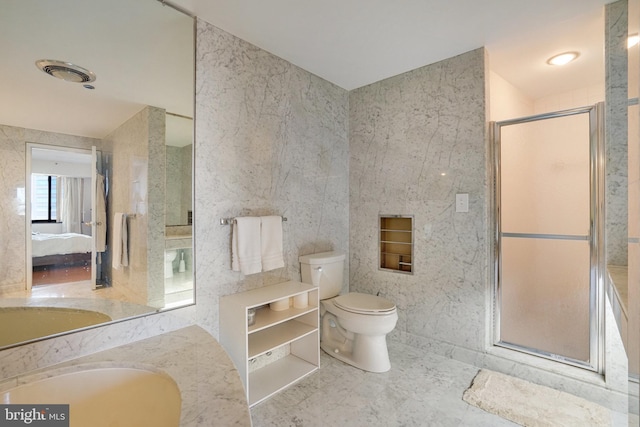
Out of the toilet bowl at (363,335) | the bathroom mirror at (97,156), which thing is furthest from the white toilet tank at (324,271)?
the bathroom mirror at (97,156)

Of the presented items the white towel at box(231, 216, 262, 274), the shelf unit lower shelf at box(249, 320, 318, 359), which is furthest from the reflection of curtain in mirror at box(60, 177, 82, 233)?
the shelf unit lower shelf at box(249, 320, 318, 359)

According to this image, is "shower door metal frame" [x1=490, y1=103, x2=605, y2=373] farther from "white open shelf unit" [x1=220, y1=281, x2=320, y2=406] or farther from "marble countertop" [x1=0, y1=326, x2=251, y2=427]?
"marble countertop" [x1=0, y1=326, x2=251, y2=427]

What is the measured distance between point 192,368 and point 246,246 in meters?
0.86

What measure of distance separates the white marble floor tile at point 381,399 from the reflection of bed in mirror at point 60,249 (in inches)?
49.8

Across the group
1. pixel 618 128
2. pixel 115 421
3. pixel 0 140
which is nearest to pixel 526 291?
pixel 618 128

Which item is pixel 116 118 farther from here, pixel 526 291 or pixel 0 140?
pixel 526 291

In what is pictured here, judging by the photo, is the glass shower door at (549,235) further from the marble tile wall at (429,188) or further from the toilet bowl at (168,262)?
the toilet bowl at (168,262)

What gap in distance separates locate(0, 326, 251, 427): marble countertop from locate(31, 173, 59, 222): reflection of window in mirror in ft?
2.11

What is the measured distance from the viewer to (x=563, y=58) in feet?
7.30

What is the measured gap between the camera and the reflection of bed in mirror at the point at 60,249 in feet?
4.11

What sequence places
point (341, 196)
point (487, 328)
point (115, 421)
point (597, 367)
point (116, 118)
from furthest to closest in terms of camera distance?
point (341, 196), point (487, 328), point (597, 367), point (116, 118), point (115, 421)

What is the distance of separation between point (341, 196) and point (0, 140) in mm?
2256

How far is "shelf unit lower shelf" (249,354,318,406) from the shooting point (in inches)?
70.8

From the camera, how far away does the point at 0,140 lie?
45.4 inches
